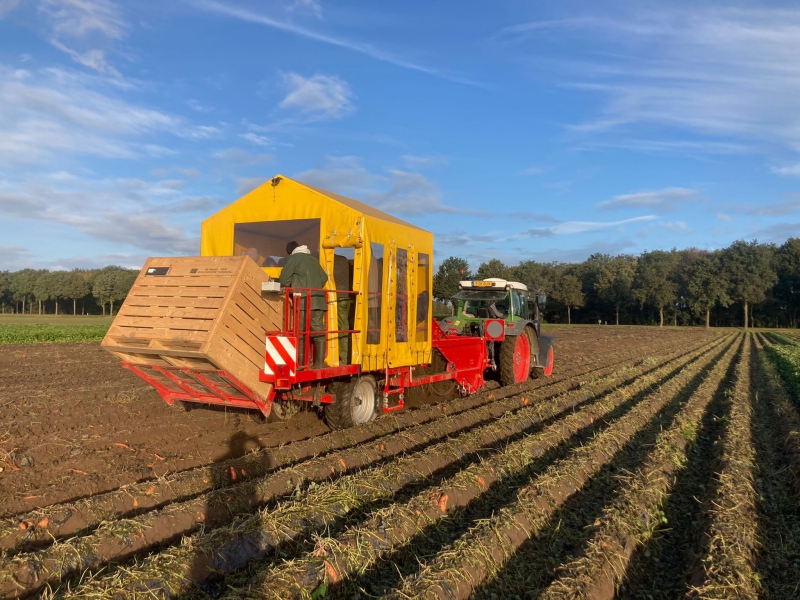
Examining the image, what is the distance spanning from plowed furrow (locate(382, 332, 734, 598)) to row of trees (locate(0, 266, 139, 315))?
79875mm

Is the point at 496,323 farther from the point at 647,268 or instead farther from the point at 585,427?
the point at 647,268

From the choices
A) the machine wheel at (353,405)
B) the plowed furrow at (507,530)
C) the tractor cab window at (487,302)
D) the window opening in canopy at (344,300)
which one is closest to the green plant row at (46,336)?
the tractor cab window at (487,302)

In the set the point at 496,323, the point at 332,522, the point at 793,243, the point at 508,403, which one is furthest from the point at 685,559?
the point at 793,243

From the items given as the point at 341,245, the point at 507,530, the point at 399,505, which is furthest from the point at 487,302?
the point at 507,530

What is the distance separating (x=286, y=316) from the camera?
638 cm

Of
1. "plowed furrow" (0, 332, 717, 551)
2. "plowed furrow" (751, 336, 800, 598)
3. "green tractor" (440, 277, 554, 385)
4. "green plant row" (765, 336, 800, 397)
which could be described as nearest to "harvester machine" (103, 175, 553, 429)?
"plowed furrow" (0, 332, 717, 551)

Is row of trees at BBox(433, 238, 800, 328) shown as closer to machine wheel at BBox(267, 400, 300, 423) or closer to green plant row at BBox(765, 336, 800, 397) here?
green plant row at BBox(765, 336, 800, 397)

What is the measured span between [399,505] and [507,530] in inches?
34.4

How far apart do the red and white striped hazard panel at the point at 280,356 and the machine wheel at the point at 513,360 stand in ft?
22.0

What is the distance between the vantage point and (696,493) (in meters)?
5.68

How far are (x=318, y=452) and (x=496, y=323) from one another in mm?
5900

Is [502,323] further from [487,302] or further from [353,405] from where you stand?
[353,405]

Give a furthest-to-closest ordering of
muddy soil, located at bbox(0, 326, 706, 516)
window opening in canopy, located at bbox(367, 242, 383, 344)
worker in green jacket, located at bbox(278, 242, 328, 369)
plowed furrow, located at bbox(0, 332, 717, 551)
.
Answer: window opening in canopy, located at bbox(367, 242, 383, 344)
worker in green jacket, located at bbox(278, 242, 328, 369)
muddy soil, located at bbox(0, 326, 706, 516)
plowed furrow, located at bbox(0, 332, 717, 551)

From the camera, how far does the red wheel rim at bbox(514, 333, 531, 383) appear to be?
1247 centimetres
